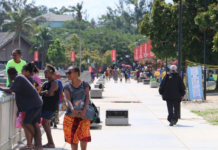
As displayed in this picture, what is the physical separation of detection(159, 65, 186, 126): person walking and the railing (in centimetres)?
452

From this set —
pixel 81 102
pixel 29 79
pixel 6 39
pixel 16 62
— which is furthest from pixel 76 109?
pixel 6 39

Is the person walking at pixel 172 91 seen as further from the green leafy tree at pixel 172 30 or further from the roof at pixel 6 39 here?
the roof at pixel 6 39

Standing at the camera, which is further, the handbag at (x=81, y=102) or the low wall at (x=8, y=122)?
the low wall at (x=8, y=122)

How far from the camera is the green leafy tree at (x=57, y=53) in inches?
2852

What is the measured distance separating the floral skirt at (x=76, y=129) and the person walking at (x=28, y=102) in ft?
3.60

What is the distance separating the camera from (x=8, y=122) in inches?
Answer: 302

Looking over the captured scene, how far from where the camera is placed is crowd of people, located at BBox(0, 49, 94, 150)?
6.48 meters

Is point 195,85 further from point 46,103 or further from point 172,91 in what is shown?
point 46,103

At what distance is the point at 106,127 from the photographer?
11391 mm

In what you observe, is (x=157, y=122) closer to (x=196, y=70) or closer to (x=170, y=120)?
(x=170, y=120)

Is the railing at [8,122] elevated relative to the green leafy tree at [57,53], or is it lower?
lower

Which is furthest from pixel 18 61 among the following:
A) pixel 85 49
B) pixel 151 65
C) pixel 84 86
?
pixel 85 49

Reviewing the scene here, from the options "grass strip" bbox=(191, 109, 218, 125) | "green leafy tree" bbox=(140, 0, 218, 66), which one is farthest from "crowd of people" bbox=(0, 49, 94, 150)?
"green leafy tree" bbox=(140, 0, 218, 66)

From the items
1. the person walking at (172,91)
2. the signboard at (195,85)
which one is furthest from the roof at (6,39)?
the person walking at (172,91)
